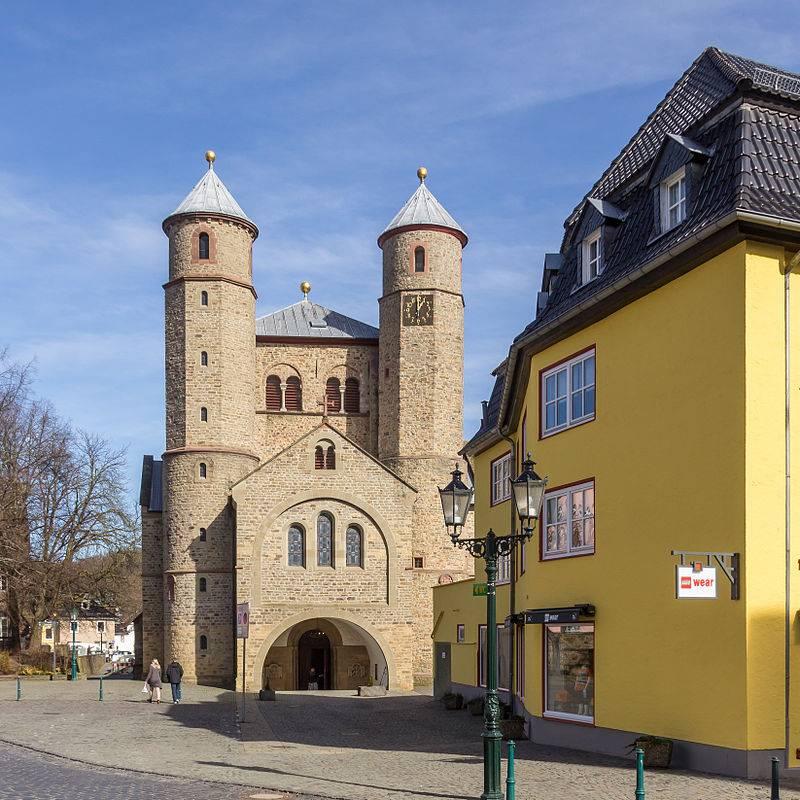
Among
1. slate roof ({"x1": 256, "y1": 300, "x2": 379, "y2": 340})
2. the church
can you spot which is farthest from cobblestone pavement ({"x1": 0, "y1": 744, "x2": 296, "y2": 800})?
slate roof ({"x1": 256, "y1": 300, "x2": 379, "y2": 340})

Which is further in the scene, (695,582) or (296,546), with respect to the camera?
(296,546)

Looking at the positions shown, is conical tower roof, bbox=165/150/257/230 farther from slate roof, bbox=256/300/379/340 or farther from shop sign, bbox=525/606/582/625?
shop sign, bbox=525/606/582/625

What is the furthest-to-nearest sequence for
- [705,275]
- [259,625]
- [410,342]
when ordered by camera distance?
[410,342] < [259,625] < [705,275]

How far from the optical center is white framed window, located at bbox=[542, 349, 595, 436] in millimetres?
19328

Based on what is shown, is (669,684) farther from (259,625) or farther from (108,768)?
(259,625)

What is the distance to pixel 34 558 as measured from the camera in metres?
53.4

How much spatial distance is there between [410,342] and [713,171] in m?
33.6

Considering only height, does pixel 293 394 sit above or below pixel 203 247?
below

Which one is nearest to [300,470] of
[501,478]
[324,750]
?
[501,478]

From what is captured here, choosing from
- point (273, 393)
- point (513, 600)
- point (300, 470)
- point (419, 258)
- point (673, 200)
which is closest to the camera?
point (673, 200)

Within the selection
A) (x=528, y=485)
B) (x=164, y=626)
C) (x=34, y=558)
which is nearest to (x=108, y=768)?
(x=528, y=485)

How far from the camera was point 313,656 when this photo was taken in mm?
49375

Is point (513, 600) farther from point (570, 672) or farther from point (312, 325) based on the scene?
point (312, 325)

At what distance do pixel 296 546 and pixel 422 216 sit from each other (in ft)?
52.7
